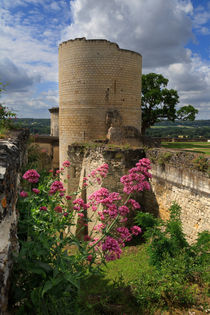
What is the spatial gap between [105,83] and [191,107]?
58.9 ft

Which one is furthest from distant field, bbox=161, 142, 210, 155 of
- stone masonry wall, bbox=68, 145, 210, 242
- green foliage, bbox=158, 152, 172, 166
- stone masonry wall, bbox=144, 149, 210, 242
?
green foliage, bbox=158, 152, 172, 166

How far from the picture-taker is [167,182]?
8148 millimetres

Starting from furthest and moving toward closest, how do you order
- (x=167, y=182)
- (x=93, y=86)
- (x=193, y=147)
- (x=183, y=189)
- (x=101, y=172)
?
(x=193, y=147) < (x=93, y=86) < (x=167, y=182) < (x=183, y=189) < (x=101, y=172)

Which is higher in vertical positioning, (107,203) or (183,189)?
(107,203)

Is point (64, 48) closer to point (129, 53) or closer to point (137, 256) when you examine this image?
point (129, 53)

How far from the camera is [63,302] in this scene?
2383mm

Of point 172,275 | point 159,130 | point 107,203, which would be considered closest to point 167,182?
point 172,275

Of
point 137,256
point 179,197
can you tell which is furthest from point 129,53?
point 137,256

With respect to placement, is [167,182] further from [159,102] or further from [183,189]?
[159,102]

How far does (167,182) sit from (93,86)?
7.76 m

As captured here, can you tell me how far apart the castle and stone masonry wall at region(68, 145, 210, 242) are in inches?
134

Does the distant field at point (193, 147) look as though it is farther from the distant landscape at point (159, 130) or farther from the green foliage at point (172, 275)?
the green foliage at point (172, 275)

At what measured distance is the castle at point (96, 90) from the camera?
525 inches

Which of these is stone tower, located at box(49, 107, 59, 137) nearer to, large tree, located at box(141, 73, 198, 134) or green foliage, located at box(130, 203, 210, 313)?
large tree, located at box(141, 73, 198, 134)
